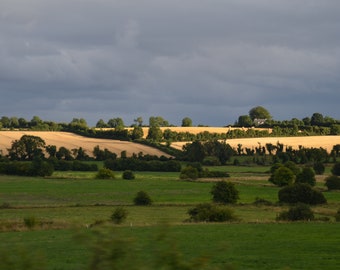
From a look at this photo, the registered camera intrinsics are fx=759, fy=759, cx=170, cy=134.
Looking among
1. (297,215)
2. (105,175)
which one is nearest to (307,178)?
(105,175)

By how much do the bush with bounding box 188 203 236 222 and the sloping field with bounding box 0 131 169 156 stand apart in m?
76.7

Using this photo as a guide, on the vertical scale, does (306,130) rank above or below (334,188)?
above

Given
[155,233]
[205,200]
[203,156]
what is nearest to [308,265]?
[155,233]

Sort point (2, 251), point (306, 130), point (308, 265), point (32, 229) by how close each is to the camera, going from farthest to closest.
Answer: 1. point (306, 130)
2. point (32, 229)
3. point (308, 265)
4. point (2, 251)

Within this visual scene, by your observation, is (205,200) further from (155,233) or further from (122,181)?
(155,233)

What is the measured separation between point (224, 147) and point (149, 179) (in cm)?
3346

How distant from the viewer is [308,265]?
25562mm

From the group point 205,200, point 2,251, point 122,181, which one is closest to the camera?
point 2,251

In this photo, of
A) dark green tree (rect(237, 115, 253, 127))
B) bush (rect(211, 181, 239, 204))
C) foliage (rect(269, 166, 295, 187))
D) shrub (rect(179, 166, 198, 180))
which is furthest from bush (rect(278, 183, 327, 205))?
dark green tree (rect(237, 115, 253, 127))

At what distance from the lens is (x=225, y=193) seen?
68.0 meters

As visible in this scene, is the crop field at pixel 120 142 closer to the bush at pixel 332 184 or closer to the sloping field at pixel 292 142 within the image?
the sloping field at pixel 292 142

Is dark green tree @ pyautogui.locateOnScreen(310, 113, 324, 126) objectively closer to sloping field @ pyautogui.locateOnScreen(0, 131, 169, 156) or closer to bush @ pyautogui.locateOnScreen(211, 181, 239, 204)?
sloping field @ pyautogui.locateOnScreen(0, 131, 169, 156)

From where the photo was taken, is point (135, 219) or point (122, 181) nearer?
point (135, 219)

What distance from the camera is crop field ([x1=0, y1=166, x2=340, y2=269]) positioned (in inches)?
235
